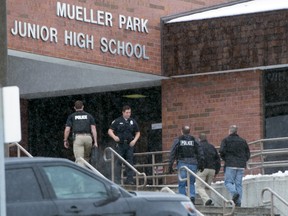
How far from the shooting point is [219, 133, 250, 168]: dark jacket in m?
22.1

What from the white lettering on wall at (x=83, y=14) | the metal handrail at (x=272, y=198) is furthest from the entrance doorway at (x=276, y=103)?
the metal handrail at (x=272, y=198)

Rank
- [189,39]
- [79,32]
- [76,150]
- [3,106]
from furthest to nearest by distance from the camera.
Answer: [189,39], [79,32], [76,150], [3,106]

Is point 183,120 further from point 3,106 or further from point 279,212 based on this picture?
point 3,106

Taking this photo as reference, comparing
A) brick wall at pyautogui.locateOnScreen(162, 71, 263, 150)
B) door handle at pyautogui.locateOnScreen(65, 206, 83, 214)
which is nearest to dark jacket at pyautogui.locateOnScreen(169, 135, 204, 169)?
brick wall at pyautogui.locateOnScreen(162, 71, 263, 150)

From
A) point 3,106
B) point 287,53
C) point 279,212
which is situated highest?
point 287,53

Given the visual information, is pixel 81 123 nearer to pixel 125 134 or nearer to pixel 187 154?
pixel 125 134

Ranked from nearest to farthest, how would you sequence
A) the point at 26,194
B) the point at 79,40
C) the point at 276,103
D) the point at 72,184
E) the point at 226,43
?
1. the point at 26,194
2. the point at 72,184
3. the point at 79,40
4. the point at 276,103
5. the point at 226,43

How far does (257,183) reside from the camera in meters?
23.9

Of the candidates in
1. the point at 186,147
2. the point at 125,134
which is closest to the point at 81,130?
the point at 125,134

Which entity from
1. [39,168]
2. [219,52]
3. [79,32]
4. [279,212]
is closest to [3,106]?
[39,168]

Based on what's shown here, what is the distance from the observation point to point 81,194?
13609mm

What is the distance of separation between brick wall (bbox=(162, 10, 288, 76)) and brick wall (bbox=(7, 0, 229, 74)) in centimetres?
47

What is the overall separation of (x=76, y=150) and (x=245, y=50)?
6.59 metres

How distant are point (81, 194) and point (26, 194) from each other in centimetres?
75
